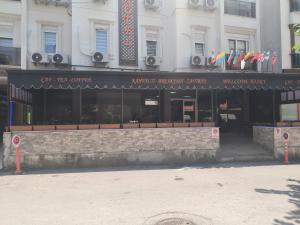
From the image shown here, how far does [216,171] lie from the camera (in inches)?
430

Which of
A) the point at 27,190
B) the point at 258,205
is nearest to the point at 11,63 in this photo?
the point at 27,190

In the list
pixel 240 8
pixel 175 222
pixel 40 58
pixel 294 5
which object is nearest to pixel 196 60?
pixel 240 8

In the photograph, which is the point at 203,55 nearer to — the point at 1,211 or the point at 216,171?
the point at 216,171

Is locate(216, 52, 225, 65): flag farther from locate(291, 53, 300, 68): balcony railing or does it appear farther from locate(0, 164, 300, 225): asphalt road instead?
locate(0, 164, 300, 225): asphalt road

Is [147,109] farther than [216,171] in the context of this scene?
Yes

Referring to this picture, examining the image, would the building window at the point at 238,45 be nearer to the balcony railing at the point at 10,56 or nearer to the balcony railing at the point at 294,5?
the balcony railing at the point at 294,5

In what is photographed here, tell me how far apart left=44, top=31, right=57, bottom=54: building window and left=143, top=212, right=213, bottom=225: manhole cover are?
40.8 feet

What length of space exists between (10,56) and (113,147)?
7951 millimetres

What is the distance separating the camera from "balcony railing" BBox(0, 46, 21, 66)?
50.0 feet

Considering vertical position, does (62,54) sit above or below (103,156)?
above

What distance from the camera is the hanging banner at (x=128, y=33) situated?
52.7 ft

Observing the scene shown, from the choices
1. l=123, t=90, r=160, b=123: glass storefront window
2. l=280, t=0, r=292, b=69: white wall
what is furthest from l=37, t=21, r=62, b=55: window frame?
l=280, t=0, r=292, b=69: white wall

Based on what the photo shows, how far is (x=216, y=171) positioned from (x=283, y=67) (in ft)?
31.8

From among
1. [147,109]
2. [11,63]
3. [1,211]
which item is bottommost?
[1,211]
